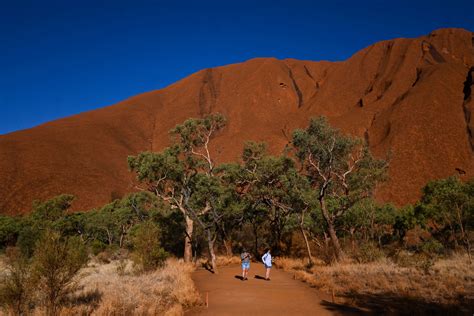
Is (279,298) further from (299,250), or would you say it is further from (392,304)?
(299,250)

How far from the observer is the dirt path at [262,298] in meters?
9.80

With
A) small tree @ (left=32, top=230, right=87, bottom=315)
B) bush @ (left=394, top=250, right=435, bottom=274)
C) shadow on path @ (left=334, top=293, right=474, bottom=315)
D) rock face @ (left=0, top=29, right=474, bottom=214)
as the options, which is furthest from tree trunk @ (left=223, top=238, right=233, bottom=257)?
small tree @ (left=32, top=230, right=87, bottom=315)

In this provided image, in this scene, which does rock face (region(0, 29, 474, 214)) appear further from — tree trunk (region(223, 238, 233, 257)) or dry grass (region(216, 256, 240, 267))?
dry grass (region(216, 256, 240, 267))

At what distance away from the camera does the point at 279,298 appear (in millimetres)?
11484

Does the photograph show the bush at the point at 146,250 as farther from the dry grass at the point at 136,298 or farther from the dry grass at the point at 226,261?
the dry grass at the point at 226,261

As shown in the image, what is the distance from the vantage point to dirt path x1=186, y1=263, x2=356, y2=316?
32.2 feet

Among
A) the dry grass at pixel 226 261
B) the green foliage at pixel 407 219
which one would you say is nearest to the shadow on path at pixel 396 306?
the dry grass at pixel 226 261

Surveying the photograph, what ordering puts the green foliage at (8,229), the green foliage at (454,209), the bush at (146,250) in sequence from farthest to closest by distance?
1. the green foliage at (8,229)
2. the green foliage at (454,209)
3. the bush at (146,250)

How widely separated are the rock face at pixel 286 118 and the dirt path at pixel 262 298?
75.5 ft

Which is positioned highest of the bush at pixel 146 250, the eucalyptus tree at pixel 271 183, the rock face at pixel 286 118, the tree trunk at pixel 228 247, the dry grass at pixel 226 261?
the rock face at pixel 286 118

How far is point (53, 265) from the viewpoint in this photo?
912 centimetres

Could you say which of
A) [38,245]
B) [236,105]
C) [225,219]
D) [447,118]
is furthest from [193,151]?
[236,105]

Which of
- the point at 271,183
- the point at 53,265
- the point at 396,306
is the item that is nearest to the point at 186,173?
the point at 271,183

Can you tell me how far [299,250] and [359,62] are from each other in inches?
3785
